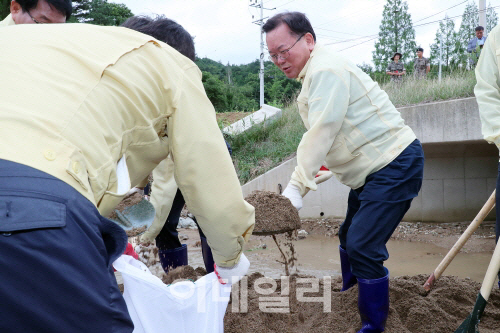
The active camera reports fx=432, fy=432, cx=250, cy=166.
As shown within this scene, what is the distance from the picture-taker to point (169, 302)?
64.6 inches

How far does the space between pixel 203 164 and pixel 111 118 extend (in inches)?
11.4

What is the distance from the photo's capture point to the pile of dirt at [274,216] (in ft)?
8.68

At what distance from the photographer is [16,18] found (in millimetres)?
2662

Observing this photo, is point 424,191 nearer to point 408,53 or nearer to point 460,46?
point 460,46

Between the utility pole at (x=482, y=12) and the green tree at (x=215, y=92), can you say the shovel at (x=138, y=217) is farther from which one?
the green tree at (x=215, y=92)

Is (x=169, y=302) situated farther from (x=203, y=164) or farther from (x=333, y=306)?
(x=333, y=306)

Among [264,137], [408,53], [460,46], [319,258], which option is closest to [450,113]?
[319,258]

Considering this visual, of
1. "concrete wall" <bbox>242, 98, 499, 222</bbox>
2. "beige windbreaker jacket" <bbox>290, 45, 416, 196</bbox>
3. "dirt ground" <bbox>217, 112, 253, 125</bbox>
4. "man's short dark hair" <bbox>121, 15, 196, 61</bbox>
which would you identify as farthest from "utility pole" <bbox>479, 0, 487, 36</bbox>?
"man's short dark hair" <bbox>121, 15, 196, 61</bbox>

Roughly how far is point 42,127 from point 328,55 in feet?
6.66

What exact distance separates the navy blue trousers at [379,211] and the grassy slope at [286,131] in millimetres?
5244

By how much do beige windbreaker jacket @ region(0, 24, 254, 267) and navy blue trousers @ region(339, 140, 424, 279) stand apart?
119 centimetres

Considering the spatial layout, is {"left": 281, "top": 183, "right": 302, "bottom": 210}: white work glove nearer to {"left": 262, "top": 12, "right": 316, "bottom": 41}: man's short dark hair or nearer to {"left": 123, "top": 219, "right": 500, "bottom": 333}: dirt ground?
{"left": 123, "top": 219, "right": 500, "bottom": 333}: dirt ground

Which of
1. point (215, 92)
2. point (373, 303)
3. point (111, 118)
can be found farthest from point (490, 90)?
point (215, 92)

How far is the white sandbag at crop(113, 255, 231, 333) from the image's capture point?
156 cm
